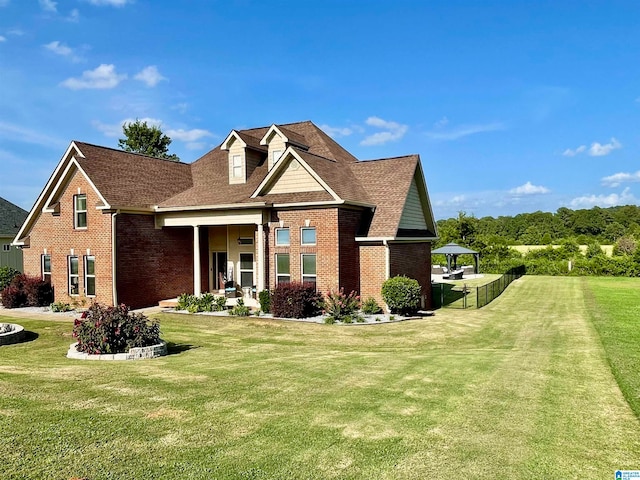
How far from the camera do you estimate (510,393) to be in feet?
27.0

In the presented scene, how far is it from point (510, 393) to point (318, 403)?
3.42 meters

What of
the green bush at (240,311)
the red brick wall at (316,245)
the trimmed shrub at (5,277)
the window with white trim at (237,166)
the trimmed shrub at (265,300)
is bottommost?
the green bush at (240,311)

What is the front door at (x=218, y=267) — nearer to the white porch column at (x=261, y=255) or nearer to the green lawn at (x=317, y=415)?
the white porch column at (x=261, y=255)

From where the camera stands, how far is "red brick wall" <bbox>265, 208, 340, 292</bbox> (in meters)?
19.8

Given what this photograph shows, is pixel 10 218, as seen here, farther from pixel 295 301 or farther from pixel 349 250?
pixel 349 250

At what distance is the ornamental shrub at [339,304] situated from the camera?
754 inches

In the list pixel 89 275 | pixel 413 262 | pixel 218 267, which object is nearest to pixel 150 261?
pixel 89 275

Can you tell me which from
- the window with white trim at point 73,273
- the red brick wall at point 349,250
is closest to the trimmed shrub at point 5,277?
the window with white trim at point 73,273

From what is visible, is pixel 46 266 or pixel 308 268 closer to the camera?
pixel 308 268

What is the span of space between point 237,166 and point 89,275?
9030mm

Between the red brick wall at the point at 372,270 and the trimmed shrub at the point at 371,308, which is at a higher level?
the red brick wall at the point at 372,270

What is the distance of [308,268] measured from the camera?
20734 millimetres

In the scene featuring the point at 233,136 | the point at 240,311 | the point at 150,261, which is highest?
the point at 233,136

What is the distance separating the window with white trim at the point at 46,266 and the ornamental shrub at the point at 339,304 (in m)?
14.9
